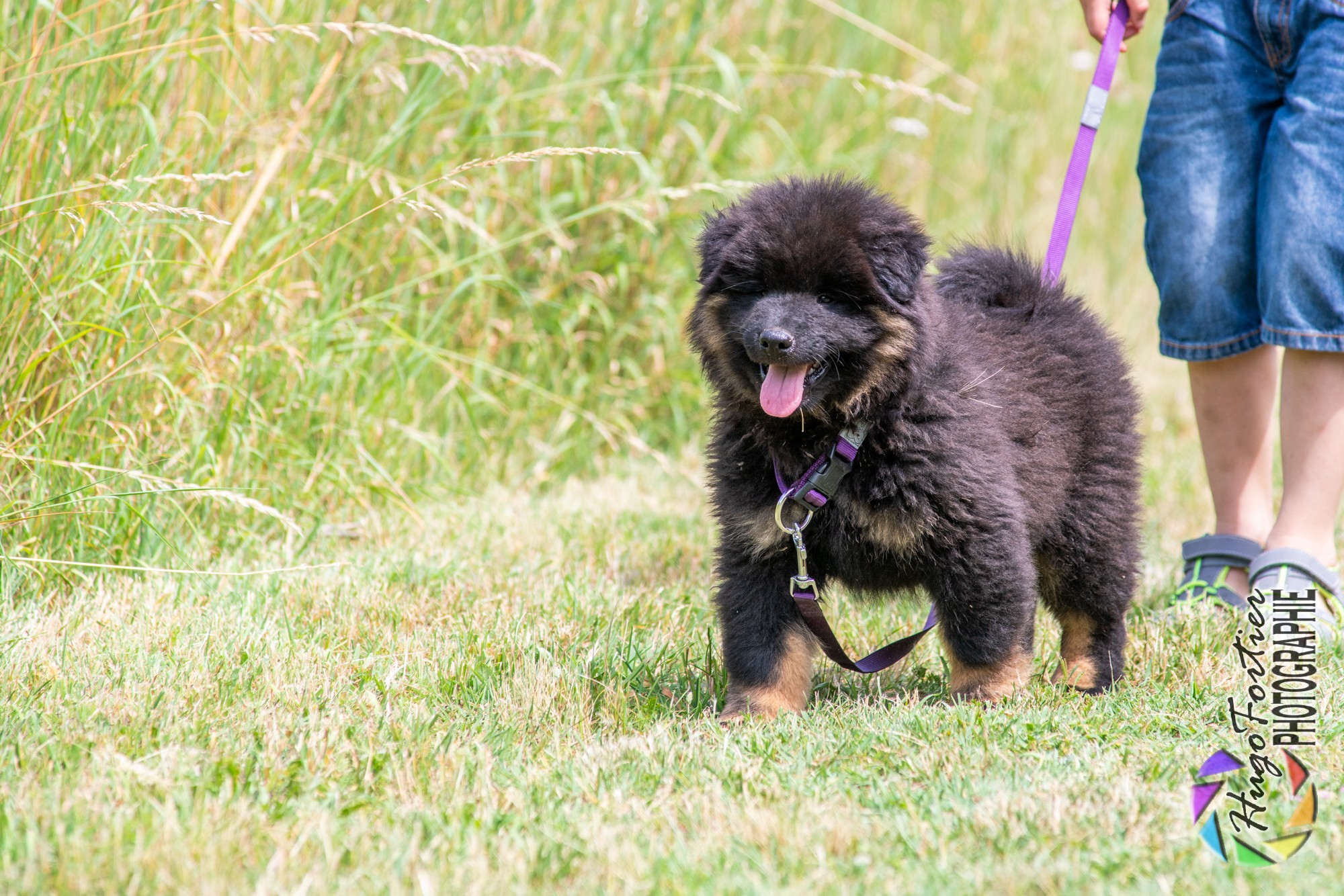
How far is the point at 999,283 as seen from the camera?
12.0 feet

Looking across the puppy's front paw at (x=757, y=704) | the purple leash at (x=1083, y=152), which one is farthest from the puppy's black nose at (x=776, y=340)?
the purple leash at (x=1083, y=152)

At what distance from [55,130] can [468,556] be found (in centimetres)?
187

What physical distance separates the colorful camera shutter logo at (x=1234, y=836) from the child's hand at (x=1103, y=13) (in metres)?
2.22

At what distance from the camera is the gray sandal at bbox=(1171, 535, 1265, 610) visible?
157 inches

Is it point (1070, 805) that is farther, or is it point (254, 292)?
point (254, 292)

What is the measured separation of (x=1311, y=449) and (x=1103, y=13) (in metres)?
1.44

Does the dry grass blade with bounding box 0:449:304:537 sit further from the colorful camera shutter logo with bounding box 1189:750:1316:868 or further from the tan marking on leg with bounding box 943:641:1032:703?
the colorful camera shutter logo with bounding box 1189:750:1316:868

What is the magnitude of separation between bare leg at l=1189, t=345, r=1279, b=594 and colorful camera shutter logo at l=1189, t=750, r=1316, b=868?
1.58 meters

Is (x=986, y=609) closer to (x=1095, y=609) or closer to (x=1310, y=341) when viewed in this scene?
(x=1095, y=609)

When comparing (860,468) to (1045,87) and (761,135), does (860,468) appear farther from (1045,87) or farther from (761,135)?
(1045,87)

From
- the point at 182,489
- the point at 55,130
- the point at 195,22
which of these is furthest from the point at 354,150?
the point at 182,489

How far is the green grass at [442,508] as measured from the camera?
92.1 inches

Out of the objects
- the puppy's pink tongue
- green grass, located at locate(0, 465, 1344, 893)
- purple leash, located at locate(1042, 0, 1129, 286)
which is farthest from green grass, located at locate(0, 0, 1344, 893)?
purple leash, located at locate(1042, 0, 1129, 286)

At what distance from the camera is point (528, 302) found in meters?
5.39
